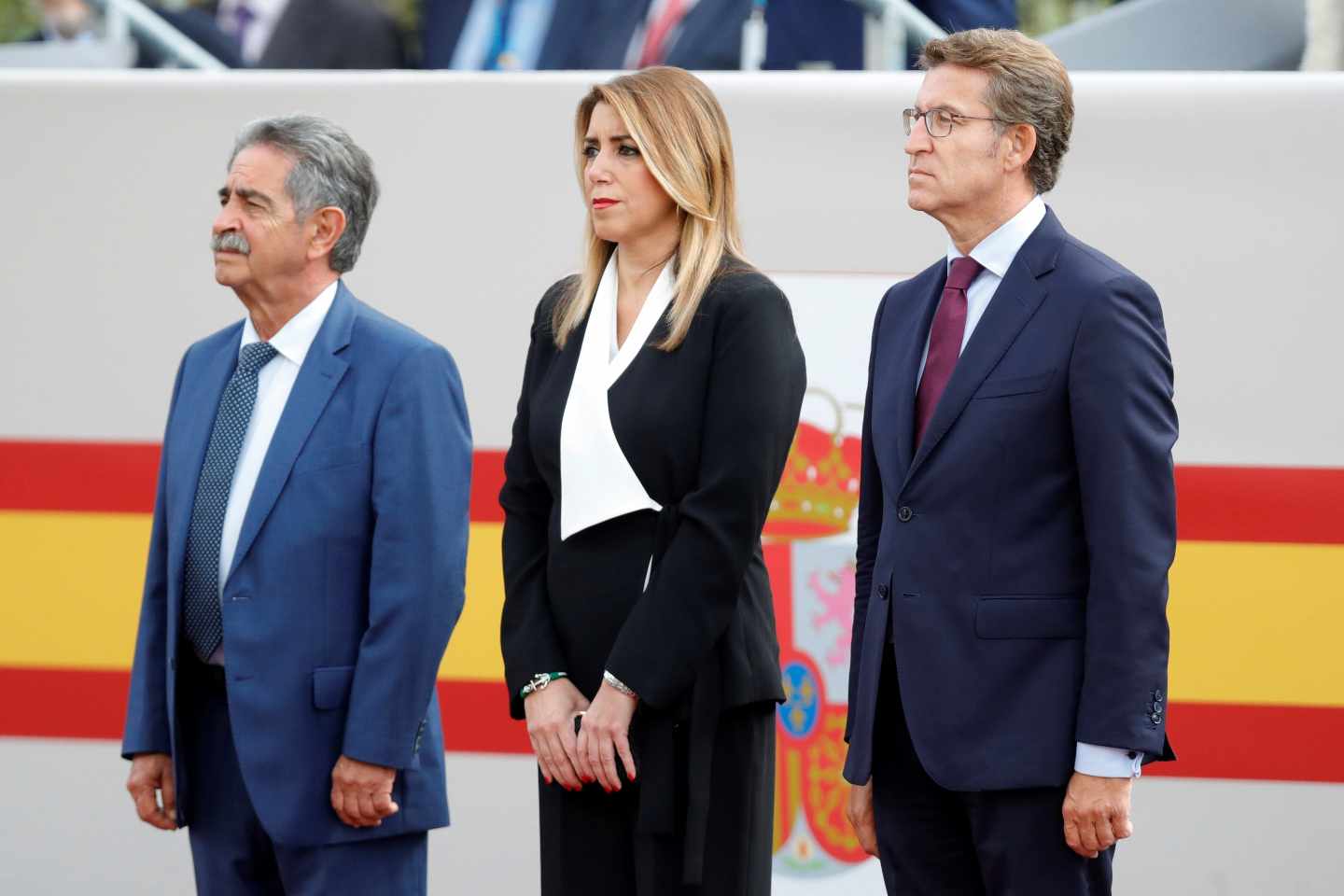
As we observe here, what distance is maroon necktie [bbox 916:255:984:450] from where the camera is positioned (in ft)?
7.89

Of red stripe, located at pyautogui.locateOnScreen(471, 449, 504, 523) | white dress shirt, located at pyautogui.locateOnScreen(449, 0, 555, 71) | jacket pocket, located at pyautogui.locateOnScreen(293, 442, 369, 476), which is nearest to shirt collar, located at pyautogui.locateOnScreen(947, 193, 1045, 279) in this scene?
jacket pocket, located at pyautogui.locateOnScreen(293, 442, 369, 476)

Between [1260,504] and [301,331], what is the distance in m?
1.92

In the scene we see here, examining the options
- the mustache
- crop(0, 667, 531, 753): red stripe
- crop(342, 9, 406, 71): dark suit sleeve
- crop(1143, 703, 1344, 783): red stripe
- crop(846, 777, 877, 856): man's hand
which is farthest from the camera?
crop(342, 9, 406, 71): dark suit sleeve

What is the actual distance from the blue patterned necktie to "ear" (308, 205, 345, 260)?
265mm

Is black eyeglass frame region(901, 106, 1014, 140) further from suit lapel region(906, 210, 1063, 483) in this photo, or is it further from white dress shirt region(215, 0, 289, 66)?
white dress shirt region(215, 0, 289, 66)

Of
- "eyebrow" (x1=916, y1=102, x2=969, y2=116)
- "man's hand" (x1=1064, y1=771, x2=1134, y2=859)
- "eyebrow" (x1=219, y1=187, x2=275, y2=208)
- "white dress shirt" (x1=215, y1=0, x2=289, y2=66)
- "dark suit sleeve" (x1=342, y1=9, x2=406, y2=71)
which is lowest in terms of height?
"man's hand" (x1=1064, y1=771, x2=1134, y2=859)

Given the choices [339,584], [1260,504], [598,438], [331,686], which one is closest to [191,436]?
[339,584]

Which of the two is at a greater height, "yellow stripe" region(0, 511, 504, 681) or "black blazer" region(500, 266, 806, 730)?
"black blazer" region(500, 266, 806, 730)

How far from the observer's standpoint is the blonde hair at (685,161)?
97.9 inches

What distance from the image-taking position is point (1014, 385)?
89.5 inches

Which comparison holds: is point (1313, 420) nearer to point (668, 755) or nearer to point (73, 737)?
point (668, 755)

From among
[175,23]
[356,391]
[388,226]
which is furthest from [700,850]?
[175,23]

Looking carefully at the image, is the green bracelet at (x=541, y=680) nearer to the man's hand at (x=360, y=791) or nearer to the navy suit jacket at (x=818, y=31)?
the man's hand at (x=360, y=791)

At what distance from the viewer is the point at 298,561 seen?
2715mm
